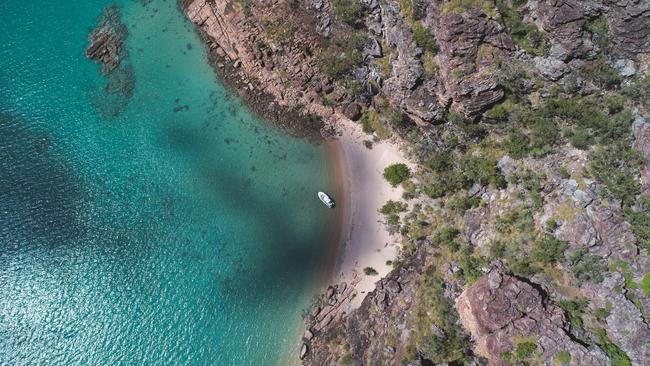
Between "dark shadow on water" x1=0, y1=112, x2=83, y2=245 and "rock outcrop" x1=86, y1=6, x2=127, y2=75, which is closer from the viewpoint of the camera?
"dark shadow on water" x1=0, y1=112, x2=83, y2=245

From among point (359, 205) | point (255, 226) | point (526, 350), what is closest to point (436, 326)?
point (526, 350)

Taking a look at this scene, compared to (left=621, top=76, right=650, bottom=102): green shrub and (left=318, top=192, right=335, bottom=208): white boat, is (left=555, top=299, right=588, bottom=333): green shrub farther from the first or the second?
(left=318, top=192, right=335, bottom=208): white boat

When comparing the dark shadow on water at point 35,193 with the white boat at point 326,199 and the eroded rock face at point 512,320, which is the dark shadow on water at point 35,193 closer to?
the white boat at point 326,199

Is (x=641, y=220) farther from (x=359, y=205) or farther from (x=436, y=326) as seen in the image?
(x=359, y=205)

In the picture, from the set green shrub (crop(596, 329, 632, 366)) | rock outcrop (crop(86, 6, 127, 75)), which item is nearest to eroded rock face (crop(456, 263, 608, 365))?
green shrub (crop(596, 329, 632, 366))

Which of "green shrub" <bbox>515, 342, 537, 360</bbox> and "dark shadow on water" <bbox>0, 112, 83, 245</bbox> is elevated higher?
"dark shadow on water" <bbox>0, 112, 83, 245</bbox>

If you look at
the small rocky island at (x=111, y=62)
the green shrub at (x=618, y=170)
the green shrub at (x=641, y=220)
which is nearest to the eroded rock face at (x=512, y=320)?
the green shrub at (x=641, y=220)

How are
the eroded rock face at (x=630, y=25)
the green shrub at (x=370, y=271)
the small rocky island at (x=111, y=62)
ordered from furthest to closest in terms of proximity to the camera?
1. the small rocky island at (x=111, y=62)
2. the green shrub at (x=370, y=271)
3. the eroded rock face at (x=630, y=25)
